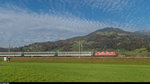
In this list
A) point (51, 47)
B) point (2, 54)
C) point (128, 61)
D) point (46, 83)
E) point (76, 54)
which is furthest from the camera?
point (51, 47)

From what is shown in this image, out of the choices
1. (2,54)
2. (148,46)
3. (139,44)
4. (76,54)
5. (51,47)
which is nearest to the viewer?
(76,54)

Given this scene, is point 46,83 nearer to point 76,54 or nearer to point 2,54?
point 76,54

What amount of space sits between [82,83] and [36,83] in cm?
281

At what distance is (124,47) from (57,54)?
8003cm

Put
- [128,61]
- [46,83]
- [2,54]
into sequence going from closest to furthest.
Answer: [46,83] → [128,61] → [2,54]

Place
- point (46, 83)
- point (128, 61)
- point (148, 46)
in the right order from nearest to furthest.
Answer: point (46, 83), point (128, 61), point (148, 46)

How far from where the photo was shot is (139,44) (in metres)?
123

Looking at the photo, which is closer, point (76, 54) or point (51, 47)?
point (76, 54)

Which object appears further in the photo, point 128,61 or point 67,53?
point 67,53

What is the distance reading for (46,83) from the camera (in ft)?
26.9

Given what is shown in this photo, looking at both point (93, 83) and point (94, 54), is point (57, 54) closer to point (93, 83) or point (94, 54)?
point (94, 54)

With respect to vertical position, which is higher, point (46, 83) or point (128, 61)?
point (46, 83)

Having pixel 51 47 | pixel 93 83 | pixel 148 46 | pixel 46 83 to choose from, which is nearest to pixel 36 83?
pixel 46 83

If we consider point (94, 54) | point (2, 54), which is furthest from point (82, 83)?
point (2, 54)
